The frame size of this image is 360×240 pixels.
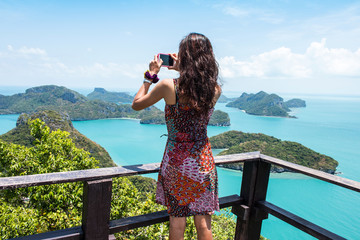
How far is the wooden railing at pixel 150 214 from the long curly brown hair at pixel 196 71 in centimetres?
40

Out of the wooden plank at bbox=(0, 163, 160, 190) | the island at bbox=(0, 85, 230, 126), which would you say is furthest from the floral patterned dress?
the island at bbox=(0, 85, 230, 126)

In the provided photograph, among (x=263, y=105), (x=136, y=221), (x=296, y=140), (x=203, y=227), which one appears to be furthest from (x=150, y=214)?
(x=263, y=105)

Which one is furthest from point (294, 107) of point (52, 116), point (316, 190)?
point (52, 116)

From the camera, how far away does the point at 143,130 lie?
75.6 metres

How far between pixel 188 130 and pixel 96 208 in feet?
1.73

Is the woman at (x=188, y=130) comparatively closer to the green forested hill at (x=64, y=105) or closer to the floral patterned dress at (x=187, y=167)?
the floral patterned dress at (x=187, y=167)

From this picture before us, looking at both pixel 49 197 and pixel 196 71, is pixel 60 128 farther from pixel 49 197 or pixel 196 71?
pixel 196 71

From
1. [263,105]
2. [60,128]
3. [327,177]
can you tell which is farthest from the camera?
[263,105]

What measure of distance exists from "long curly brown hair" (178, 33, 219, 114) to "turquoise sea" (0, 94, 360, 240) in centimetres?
3364

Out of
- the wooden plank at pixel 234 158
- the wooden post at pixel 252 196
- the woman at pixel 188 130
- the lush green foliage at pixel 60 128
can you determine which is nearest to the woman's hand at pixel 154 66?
the woman at pixel 188 130

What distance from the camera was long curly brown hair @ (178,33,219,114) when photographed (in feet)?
3.70

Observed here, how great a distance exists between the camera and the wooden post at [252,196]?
1652mm

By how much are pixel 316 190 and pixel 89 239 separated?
46894 millimetres

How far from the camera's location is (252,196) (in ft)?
5.49
